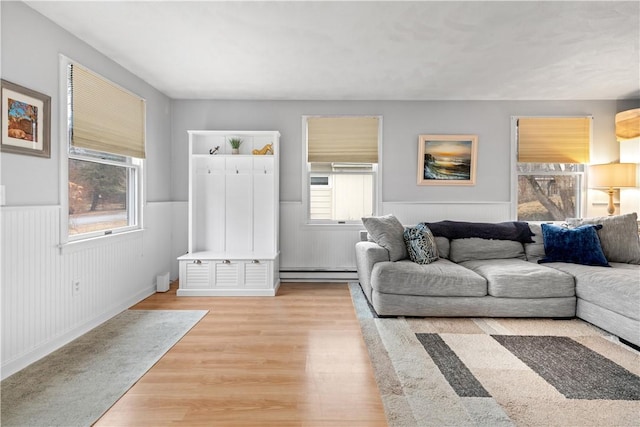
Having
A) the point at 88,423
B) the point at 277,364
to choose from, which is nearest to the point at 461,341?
the point at 277,364

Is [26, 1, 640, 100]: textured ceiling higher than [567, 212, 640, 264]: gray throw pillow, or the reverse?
[26, 1, 640, 100]: textured ceiling

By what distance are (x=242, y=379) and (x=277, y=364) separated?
279mm

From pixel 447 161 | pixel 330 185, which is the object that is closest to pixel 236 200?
pixel 330 185

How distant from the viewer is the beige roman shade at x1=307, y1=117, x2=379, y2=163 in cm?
473

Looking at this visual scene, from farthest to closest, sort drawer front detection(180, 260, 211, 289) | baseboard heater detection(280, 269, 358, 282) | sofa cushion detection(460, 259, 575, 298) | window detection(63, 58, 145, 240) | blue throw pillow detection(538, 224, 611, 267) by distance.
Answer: baseboard heater detection(280, 269, 358, 282)
drawer front detection(180, 260, 211, 289)
blue throw pillow detection(538, 224, 611, 267)
sofa cushion detection(460, 259, 575, 298)
window detection(63, 58, 145, 240)

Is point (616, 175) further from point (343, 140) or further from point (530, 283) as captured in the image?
point (343, 140)

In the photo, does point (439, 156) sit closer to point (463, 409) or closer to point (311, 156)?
point (311, 156)

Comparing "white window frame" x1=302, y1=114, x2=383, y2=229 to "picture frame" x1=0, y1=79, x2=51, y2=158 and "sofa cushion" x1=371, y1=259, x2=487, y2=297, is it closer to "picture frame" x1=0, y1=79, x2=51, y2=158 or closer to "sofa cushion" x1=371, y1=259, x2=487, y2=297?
"sofa cushion" x1=371, y1=259, x2=487, y2=297

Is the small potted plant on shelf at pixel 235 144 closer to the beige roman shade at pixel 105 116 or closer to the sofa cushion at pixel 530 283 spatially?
the beige roman shade at pixel 105 116

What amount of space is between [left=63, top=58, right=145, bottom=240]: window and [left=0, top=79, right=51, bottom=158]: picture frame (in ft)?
0.81

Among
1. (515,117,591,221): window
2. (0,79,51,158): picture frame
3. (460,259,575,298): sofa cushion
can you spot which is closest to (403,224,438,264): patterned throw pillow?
(460,259,575,298): sofa cushion

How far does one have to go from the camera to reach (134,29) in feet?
8.96

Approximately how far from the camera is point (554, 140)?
15.3 feet

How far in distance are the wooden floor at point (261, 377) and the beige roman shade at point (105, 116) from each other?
1864mm
